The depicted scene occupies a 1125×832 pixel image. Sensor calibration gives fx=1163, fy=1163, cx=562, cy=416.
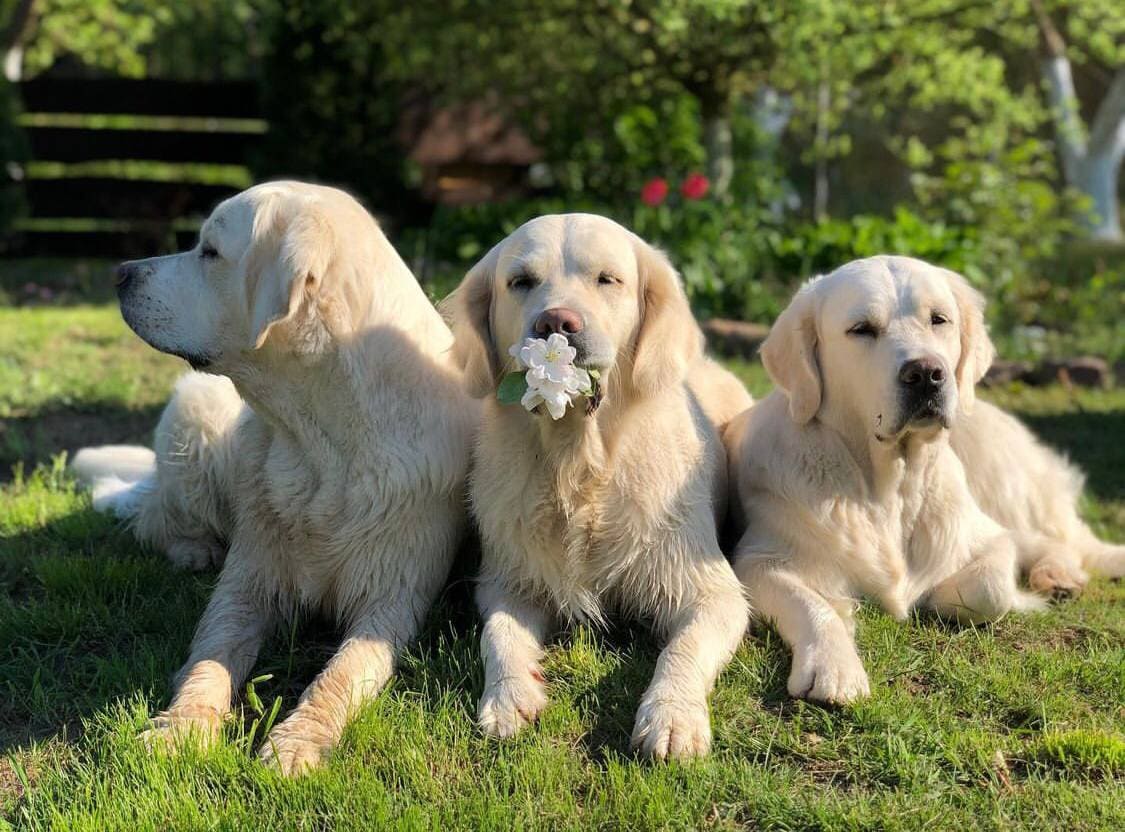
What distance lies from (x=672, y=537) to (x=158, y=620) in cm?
168

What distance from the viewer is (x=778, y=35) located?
9.59 metres

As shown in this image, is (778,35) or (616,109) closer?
(778,35)

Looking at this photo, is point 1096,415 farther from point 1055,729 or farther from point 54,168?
point 54,168

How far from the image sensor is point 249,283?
11.1 feet

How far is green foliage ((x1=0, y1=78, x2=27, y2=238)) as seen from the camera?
1173 cm

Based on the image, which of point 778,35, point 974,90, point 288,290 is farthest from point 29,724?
point 974,90

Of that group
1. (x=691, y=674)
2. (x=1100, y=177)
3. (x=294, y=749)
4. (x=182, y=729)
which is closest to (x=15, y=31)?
(x=182, y=729)

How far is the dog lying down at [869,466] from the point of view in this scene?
344cm

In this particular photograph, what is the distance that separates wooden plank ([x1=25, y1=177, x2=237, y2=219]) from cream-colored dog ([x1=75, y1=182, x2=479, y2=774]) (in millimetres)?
10122

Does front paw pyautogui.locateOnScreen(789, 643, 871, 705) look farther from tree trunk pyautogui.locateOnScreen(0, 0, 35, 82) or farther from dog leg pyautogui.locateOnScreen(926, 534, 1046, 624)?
tree trunk pyautogui.locateOnScreen(0, 0, 35, 82)

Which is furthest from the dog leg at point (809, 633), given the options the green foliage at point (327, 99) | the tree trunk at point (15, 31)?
the tree trunk at point (15, 31)

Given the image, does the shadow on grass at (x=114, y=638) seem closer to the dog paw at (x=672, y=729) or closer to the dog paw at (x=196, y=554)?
the dog paw at (x=196, y=554)

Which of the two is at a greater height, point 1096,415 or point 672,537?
point 672,537

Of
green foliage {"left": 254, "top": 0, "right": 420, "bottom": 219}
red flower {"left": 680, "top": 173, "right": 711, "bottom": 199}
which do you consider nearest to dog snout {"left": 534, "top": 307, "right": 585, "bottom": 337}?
red flower {"left": 680, "top": 173, "right": 711, "bottom": 199}
